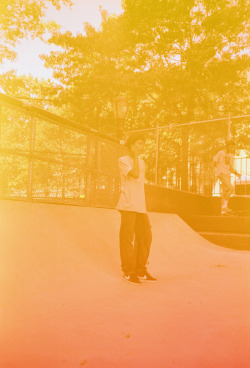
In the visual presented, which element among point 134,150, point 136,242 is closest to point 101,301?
point 136,242

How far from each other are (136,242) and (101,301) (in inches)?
52.6

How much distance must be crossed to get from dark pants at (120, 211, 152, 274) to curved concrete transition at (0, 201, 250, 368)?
270 mm

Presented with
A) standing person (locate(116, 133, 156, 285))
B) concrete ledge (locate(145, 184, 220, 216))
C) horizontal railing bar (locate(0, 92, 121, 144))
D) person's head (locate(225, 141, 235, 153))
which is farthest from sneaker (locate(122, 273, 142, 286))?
person's head (locate(225, 141, 235, 153))

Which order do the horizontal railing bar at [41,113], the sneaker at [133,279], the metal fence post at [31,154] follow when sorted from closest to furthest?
the sneaker at [133,279]
the horizontal railing bar at [41,113]
the metal fence post at [31,154]

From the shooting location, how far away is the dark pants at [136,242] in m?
5.38

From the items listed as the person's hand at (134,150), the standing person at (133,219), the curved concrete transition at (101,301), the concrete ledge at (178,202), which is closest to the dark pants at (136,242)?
the standing person at (133,219)

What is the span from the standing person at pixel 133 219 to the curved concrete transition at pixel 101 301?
25cm

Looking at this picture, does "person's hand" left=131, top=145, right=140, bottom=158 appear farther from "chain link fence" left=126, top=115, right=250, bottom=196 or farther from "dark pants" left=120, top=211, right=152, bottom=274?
"chain link fence" left=126, top=115, right=250, bottom=196

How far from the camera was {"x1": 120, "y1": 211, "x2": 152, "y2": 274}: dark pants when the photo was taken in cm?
538

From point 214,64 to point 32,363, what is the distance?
18.2 m

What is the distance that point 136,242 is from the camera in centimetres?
552

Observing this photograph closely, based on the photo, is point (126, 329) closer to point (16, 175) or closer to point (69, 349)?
point (69, 349)

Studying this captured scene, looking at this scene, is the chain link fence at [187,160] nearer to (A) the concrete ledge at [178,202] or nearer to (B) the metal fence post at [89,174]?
(A) the concrete ledge at [178,202]

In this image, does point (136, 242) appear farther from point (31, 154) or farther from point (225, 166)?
point (225, 166)
